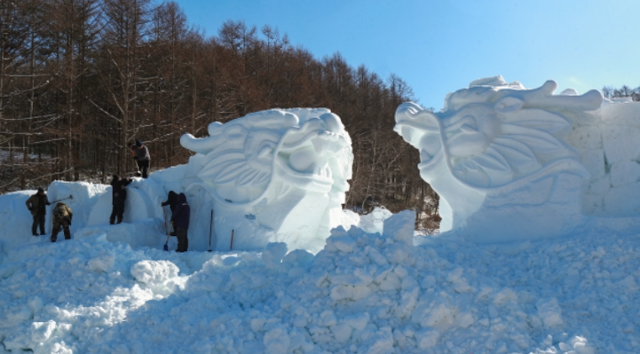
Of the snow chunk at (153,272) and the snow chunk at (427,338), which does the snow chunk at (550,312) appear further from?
the snow chunk at (153,272)

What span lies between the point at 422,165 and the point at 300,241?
2.26 m

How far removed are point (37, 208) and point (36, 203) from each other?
78 mm

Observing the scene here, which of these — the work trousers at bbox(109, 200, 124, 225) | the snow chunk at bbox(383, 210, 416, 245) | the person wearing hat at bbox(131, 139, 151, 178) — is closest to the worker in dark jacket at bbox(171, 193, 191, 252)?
the work trousers at bbox(109, 200, 124, 225)

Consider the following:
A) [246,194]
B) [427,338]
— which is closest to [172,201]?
[246,194]

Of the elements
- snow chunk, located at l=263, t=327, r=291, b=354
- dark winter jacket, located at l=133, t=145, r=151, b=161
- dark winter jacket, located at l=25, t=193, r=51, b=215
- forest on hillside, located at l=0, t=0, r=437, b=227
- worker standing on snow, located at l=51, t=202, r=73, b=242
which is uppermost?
forest on hillside, located at l=0, t=0, r=437, b=227

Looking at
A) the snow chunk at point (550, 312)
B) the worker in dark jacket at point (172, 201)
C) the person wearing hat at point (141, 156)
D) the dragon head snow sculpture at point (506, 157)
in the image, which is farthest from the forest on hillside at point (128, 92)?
the snow chunk at point (550, 312)

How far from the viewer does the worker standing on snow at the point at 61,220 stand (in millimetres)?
6773

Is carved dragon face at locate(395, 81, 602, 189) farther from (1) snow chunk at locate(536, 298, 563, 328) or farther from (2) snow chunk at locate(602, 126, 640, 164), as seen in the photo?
(1) snow chunk at locate(536, 298, 563, 328)

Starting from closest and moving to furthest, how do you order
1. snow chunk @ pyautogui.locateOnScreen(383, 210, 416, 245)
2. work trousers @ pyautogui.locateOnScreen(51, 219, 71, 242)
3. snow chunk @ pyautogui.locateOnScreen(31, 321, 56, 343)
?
snow chunk @ pyautogui.locateOnScreen(31, 321, 56, 343) < snow chunk @ pyautogui.locateOnScreen(383, 210, 416, 245) < work trousers @ pyautogui.locateOnScreen(51, 219, 71, 242)

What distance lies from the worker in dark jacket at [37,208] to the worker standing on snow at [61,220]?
1.05 feet

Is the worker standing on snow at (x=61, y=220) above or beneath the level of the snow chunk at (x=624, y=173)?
beneath

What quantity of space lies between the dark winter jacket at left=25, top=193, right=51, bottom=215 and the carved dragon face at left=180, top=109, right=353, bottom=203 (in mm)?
2274

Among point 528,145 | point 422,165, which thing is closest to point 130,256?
point 422,165

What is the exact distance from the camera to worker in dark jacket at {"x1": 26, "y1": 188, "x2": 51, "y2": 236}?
6980 millimetres
